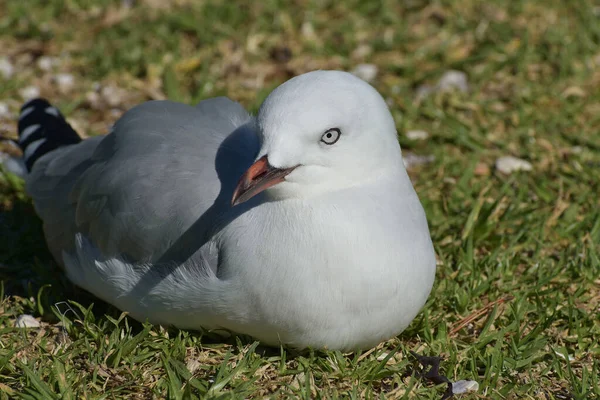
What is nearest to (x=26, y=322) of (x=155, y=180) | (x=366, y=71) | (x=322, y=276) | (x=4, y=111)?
(x=155, y=180)

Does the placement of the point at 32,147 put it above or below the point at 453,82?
above

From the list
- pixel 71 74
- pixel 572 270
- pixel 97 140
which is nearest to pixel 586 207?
pixel 572 270

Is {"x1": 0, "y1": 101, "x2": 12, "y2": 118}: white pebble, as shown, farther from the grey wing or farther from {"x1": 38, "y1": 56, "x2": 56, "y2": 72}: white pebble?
the grey wing

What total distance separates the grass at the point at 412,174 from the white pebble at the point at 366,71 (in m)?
0.06

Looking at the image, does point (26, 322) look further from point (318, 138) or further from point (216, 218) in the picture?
point (318, 138)

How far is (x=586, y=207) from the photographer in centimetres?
467

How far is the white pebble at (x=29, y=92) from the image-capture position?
5.52 m

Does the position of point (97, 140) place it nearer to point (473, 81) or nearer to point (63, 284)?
point (63, 284)

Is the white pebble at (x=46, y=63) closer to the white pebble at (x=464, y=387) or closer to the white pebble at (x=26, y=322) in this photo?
the white pebble at (x=26, y=322)

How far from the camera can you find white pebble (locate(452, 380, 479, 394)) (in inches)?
131

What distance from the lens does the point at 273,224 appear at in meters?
3.15

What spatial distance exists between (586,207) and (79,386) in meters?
2.75

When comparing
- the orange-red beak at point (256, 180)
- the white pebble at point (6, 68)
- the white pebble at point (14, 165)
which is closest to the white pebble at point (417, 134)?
the white pebble at point (14, 165)

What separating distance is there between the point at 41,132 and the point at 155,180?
1317 millimetres
